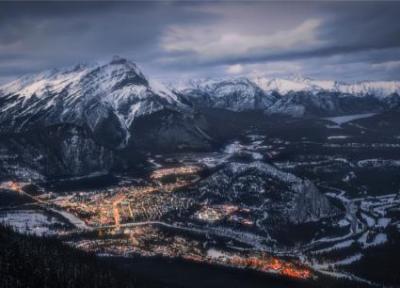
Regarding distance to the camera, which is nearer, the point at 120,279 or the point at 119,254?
the point at 120,279

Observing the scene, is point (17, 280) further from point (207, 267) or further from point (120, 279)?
point (207, 267)

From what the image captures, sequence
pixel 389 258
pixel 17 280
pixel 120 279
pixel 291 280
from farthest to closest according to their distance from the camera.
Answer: pixel 389 258 < pixel 291 280 < pixel 120 279 < pixel 17 280

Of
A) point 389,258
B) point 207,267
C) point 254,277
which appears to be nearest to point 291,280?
point 254,277

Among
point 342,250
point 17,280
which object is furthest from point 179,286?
point 342,250

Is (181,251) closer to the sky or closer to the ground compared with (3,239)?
closer to the ground

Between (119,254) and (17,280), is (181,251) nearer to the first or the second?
(119,254)

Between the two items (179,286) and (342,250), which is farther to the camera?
(342,250)

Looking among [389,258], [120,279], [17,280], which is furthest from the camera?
[389,258]
